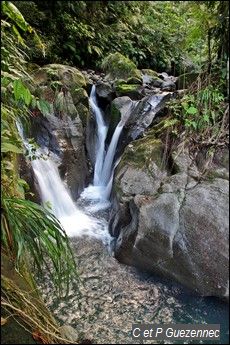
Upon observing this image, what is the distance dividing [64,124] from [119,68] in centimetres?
233

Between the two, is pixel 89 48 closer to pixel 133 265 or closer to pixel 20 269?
pixel 133 265

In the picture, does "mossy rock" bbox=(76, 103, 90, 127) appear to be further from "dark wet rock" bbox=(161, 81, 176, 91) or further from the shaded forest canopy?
"dark wet rock" bbox=(161, 81, 176, 91)

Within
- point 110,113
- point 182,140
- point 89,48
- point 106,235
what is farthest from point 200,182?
point 89,48

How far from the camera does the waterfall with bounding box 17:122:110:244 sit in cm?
Answer: 454

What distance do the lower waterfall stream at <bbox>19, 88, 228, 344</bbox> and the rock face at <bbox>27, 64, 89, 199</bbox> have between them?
0.28 metres

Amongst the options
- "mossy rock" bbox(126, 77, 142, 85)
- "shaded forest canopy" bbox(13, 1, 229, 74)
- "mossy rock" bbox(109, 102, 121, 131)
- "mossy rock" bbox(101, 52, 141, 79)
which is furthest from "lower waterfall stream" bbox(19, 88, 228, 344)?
"mossy rock" bbox(101, 52, 141, 79)

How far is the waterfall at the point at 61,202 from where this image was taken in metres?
4.54

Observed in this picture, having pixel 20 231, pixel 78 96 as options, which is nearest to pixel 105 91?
pixel 78 96

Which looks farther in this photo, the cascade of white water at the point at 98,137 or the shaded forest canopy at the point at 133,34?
the cascade of white water at the point at 98,137

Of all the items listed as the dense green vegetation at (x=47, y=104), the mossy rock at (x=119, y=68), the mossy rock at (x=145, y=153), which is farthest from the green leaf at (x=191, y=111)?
the mossy rock at (x=119, y=68)

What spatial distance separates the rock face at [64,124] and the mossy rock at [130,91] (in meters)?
0.88

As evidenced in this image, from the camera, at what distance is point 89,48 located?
7.36 metres

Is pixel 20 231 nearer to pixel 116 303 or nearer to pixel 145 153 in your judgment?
pixel 116 303

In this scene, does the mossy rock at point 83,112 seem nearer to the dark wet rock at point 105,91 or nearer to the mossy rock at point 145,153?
the dark wet rock at point 105,91
